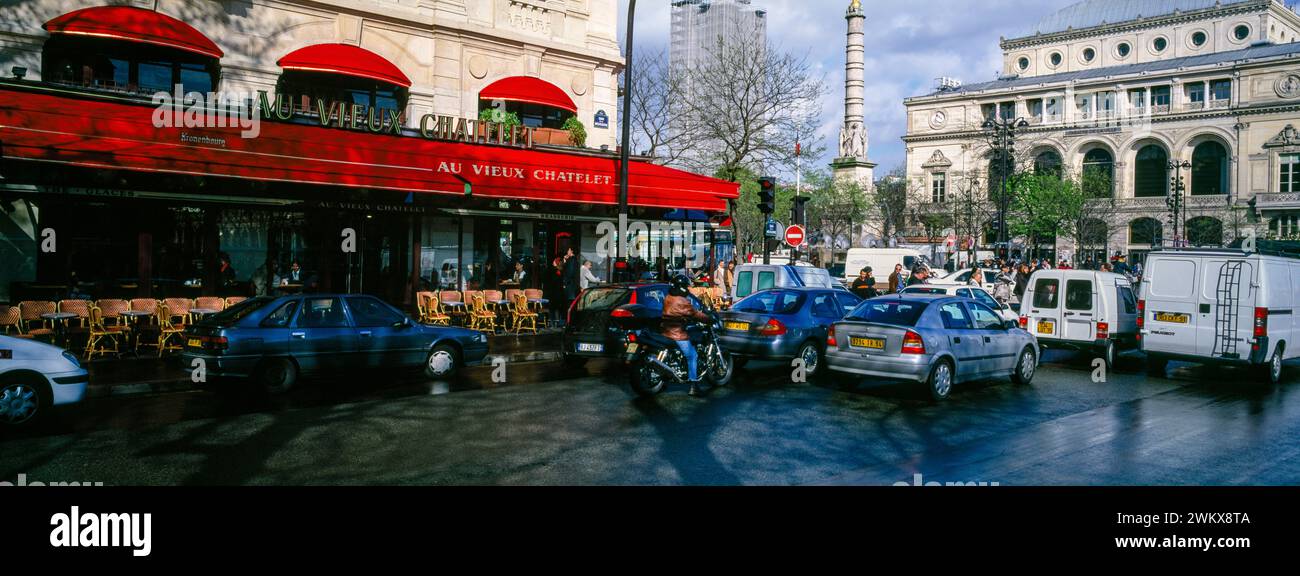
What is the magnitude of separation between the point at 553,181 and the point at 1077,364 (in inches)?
439

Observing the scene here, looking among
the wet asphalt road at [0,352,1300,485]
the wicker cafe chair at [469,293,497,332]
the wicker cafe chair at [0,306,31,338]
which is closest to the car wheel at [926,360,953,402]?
the wet asphalt road at [0,352,1300,485]

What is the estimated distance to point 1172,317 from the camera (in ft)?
42.8

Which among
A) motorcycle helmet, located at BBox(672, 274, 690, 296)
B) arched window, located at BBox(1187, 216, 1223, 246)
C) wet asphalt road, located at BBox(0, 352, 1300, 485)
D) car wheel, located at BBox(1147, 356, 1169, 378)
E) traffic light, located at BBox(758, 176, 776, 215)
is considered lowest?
wet asphalt road, located at BBox(0, 352, 1300, 485)

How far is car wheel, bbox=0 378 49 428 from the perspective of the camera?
25.1 feet

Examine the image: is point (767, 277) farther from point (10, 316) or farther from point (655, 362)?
point (10, 316)

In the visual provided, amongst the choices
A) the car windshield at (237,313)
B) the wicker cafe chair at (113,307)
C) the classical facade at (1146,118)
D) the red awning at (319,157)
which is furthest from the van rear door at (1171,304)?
the classical facade at (1146,118)

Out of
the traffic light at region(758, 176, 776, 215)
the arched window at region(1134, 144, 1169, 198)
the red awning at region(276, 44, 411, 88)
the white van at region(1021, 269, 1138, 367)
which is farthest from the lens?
the arched window at region(1134, 144, 1169, 198)

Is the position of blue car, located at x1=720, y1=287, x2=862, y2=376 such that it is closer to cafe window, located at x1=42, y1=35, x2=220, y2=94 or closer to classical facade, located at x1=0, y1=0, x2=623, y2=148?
classical facade, located at x1=0, y1=0, x2=623, y2=148

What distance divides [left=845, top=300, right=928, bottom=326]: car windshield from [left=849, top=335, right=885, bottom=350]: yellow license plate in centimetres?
31

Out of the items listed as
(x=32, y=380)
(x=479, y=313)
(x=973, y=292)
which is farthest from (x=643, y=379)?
(x=973, y=292)

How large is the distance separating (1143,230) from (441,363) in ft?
224

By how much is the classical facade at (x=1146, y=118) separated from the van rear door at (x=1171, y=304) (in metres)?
40.3

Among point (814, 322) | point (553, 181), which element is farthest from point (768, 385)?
point (553, 181)
